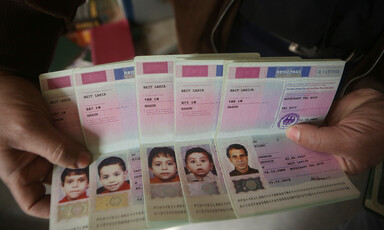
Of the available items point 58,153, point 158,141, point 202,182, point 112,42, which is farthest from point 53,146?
point 112,42

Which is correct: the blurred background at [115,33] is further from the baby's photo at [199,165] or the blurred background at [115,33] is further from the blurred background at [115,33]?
the baby's photo at [199,165]

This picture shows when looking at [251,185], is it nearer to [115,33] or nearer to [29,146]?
[29,146]

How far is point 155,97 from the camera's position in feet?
1.92

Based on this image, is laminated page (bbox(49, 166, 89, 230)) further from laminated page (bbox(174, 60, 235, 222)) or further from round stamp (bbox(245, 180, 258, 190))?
round stamp (bbox(245, 180, 258, 190))

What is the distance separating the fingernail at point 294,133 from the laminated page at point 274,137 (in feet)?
0.08

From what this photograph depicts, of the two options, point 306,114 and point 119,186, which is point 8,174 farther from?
point 306,114

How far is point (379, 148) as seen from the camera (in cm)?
62

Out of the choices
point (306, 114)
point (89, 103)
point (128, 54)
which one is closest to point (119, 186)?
point (89, 103)

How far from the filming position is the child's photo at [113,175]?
1.84ft

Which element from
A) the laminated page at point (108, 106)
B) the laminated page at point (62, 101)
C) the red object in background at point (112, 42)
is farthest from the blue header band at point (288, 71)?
the red object in background at point (112, 42)

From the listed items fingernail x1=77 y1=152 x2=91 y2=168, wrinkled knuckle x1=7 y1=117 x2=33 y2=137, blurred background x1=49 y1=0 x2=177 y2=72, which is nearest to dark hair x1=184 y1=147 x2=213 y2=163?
fingernail x1=77 y1=152 x2=91 y2=168

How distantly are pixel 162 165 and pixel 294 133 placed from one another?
35 centimetres

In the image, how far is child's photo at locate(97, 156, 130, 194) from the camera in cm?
56

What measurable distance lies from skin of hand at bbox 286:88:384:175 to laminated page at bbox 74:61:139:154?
42cm
